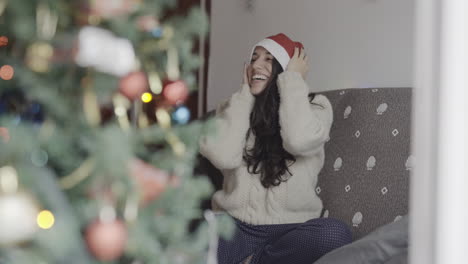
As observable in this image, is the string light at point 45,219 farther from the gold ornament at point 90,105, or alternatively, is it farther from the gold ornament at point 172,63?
the gold ornament at point 172,63

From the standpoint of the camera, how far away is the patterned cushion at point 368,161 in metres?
1.90

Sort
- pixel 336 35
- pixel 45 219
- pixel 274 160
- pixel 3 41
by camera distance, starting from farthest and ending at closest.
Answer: pixel 336 35 → pixel 274 160 → pixel 3 41 → pixel 45 219

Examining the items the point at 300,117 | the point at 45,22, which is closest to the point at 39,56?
the point at 45,22

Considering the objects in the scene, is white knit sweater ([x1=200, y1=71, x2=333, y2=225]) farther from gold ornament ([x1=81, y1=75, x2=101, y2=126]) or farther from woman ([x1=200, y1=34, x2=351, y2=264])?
gold ornament ([x1=81, y1=75, x2=101, y2=126])

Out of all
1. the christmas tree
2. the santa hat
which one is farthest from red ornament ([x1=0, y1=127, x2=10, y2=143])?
the santa hat

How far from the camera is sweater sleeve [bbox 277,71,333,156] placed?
2014mm

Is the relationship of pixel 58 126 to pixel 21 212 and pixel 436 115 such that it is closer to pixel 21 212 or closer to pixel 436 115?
pixel 21 212

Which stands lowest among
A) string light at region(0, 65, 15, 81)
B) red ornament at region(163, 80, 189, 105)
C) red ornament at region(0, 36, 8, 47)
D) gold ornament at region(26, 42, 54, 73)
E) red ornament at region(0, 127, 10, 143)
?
red ornament at region(0, 127, 10, 143)

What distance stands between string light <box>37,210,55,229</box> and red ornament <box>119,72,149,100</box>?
146 mm

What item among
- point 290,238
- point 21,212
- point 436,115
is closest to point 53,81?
point 21,212

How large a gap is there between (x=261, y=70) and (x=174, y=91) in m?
1.59

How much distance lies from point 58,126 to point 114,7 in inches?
4.8

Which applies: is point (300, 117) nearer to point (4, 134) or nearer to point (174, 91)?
point (174, 91)

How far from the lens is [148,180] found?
0.59m
